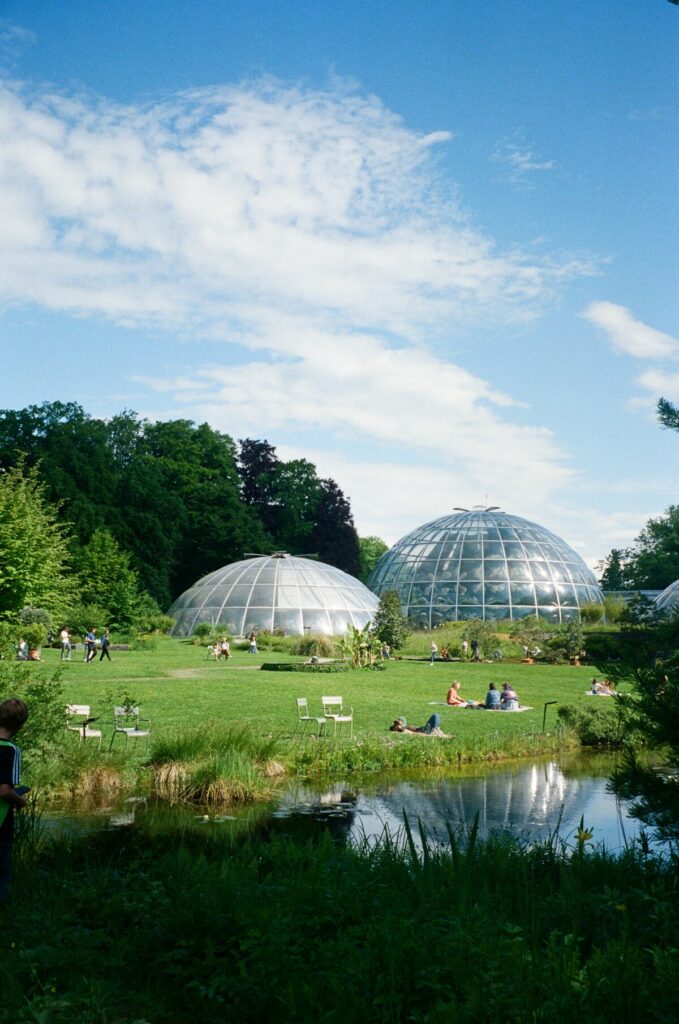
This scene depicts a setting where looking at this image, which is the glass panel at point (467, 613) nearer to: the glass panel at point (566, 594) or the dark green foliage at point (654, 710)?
the glass panel at point (566, 594)

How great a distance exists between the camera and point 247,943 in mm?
4844

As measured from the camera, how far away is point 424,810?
36.3 feet

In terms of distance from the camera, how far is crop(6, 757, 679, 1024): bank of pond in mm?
4152

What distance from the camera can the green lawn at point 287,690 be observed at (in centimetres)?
1716

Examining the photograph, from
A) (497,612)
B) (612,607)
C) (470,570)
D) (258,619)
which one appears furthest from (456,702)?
(470,570)

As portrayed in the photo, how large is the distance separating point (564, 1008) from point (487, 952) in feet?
1.82

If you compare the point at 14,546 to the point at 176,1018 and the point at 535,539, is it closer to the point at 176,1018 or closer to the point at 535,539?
the point at 176,1018

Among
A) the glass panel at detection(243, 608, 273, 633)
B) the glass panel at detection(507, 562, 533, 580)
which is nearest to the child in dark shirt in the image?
the glass panel at detection(243, 608, 273, 633)

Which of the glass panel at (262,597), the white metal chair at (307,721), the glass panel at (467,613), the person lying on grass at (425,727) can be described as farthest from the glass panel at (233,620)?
the person lying on grass at (425,727)

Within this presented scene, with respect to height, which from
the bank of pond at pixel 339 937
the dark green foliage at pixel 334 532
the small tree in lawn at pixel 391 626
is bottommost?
the bank of pond at pixel 339 937

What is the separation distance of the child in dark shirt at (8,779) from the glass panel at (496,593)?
47.7 m

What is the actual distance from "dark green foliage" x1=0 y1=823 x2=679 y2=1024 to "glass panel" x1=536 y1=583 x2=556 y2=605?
46.9 metres

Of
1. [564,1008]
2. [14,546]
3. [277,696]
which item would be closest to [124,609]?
[14,546]

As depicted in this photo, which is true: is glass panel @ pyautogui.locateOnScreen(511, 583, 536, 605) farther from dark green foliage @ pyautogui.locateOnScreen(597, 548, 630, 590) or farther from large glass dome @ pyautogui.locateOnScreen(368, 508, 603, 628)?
dark green foliage @ pyautogui.locateOnScreen(597, 548, 630, 590)
